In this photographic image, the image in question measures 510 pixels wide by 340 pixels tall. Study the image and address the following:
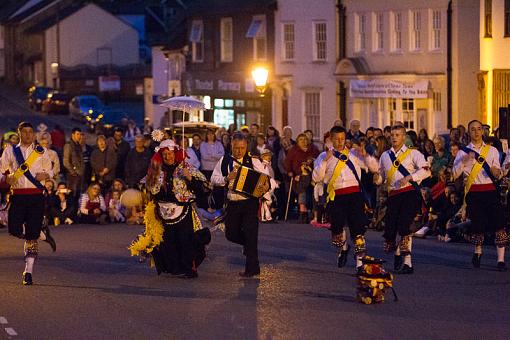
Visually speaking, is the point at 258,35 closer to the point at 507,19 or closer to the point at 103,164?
the point at 507,19

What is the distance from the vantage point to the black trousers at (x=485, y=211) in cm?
1766

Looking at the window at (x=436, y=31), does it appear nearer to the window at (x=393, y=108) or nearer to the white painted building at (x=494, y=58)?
the window at (x=393, y=108)

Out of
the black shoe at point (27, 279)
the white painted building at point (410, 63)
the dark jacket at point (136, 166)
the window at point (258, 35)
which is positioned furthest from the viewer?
the window at point (258, 35)

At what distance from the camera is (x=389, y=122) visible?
140 feet

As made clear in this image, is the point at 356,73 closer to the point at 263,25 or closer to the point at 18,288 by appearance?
the point at 263,25

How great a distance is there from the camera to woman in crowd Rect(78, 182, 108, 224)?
26625 millimetres

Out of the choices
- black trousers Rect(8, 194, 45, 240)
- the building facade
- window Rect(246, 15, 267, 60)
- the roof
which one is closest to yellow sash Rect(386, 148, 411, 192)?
black trousers Rect(8, 194, 45, 240)

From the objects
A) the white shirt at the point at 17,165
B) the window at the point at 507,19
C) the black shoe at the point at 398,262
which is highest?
the window at the point at 507,19

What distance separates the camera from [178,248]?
55.8ft

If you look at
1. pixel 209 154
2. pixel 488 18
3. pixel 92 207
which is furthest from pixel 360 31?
pixel 92 207

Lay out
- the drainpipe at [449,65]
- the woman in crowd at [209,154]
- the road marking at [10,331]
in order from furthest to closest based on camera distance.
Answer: the drainpipe at [449,65], the woman in crowd at [209,154], the road marking at [10,331]

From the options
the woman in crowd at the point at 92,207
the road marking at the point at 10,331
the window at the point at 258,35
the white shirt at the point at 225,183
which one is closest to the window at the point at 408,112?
the window at the point at 258,35

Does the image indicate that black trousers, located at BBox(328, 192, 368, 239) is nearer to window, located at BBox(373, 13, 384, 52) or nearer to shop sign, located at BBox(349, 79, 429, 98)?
shop sign, located at BBox(349, 79, 429, 98)

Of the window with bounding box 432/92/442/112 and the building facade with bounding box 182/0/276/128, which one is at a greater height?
the building facade with bounding box 182/0/276/128
